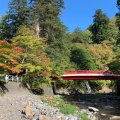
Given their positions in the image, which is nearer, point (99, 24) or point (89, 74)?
point (89, 74)

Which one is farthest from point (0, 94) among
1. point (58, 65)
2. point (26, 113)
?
point (58, 65)

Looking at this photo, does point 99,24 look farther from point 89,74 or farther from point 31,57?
point 31,57

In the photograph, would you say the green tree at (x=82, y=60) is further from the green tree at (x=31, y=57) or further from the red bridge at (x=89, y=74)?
the green tree at (x=31, y=57)

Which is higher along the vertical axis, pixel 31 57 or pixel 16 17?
pixel 16 17

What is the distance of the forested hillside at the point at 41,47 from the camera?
1138 inches

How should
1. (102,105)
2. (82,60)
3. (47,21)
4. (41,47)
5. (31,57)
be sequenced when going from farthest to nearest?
(82,60) → (47,21) → (41,47) → (31,57) → (102,105)

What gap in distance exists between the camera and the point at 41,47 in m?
35.2

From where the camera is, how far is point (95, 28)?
91062 millimetres

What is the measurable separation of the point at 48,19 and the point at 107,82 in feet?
75.7

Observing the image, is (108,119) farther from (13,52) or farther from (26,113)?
(13,52)

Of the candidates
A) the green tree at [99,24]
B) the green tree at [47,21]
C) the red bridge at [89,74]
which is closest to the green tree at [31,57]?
the red bridge at [89,74]

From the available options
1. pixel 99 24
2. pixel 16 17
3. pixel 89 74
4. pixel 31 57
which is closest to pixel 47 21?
pixel 16 17

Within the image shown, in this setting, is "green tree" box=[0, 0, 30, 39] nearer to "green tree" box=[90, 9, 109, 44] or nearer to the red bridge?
the red bridge

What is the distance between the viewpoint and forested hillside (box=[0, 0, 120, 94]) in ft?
94.8
